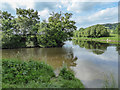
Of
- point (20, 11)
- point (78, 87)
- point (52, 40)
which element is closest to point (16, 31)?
point (20, 11)

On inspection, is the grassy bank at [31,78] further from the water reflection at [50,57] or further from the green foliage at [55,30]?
the green foliage at [55,30]

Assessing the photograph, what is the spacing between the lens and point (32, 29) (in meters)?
18.7

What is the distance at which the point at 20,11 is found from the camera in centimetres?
1942

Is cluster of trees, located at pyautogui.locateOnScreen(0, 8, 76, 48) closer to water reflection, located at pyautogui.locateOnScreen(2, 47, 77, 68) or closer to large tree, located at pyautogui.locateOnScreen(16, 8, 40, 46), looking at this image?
large tree, located at pyautogui.locateOnScreen(16, 8, 40, 46)

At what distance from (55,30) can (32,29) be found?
5.37 m

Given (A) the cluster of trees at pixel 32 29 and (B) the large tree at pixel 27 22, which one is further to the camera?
(B) the large tree at pixel 27 22

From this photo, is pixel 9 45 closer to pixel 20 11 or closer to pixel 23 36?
pixel 23 36

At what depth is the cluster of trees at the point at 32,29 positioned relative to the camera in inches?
674

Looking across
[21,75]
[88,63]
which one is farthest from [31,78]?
[88,63]

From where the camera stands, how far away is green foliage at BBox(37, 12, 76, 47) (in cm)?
1809

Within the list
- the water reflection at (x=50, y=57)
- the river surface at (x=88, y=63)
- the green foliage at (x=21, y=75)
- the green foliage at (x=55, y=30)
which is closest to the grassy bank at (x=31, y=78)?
the green foliage at (x=21, y=75)

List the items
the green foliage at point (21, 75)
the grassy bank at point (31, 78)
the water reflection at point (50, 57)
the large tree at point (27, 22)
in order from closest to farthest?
the grassy bank at point (31, 78), the green foliage at point (21, 75), the water reflection at point (50, 57), the large tree at point (27, 22)

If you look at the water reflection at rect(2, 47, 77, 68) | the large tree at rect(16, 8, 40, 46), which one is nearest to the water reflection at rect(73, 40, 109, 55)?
the water reflection at rect(2, 47, 77, 68)

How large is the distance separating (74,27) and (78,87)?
65.1 feet
